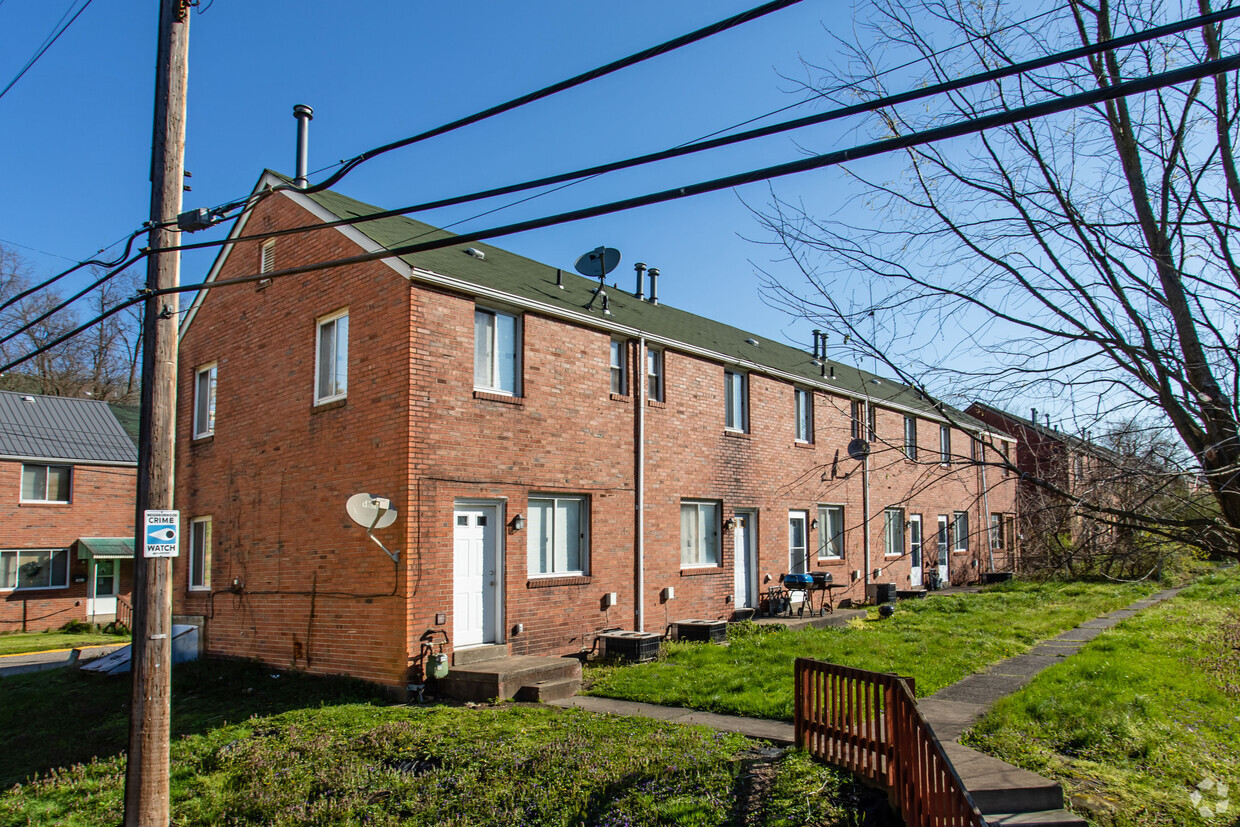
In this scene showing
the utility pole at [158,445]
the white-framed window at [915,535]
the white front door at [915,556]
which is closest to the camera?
the utility pole at [158,445]

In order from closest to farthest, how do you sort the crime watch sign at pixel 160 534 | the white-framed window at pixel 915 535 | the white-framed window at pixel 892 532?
1. the crime watch sign at pixel 160 534
2. the white-framed window at pixel 892 532
3. the white-framed window at pixel 915 535

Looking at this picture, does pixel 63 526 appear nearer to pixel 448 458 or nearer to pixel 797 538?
pixel 448 458

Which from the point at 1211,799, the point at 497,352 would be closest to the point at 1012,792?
the point at 1211,799

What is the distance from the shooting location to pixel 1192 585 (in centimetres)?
2717

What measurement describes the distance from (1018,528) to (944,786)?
1.80m

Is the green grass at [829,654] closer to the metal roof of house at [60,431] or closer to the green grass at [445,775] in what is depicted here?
the green grass at [445,775]

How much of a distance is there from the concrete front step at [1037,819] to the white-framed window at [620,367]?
35.0 ft

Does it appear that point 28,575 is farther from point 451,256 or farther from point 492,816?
point 492,816

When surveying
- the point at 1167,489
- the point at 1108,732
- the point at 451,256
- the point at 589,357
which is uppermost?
the point at 451,256

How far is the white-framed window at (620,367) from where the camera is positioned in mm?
16250

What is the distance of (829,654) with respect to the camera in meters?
13.2

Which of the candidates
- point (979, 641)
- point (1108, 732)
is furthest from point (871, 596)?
point (1108, 732)

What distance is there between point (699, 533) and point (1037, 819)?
11.5 m

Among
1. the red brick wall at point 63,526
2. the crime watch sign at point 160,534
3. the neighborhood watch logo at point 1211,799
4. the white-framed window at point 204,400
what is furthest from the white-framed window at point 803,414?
the red brick wall at point 63,526
